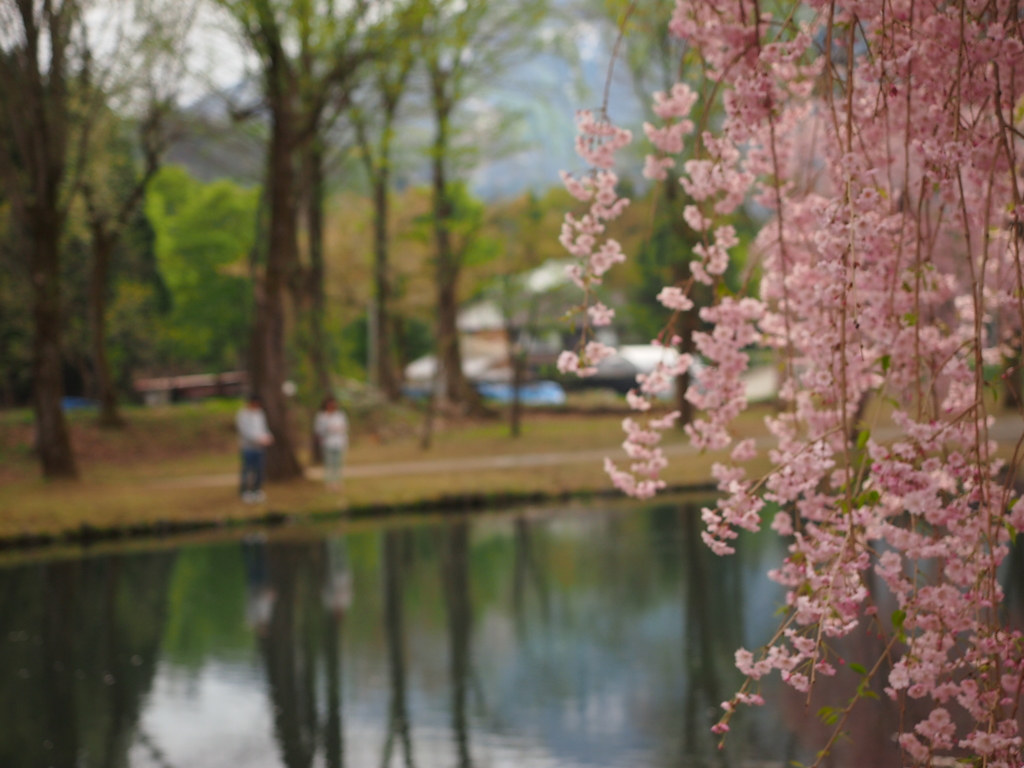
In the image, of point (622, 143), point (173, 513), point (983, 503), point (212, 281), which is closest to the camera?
point (983, 503)

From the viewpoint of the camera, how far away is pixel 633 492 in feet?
14.0

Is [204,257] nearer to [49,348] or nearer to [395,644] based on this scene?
[49,348]

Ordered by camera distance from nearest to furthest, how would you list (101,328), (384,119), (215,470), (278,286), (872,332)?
1. (872,332)
2. (278,286)
3. (215,470)
4. (384,119)
5. (101,328)

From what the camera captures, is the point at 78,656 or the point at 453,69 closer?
the point at 78,656

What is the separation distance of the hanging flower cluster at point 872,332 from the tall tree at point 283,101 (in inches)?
541

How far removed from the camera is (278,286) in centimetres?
1739

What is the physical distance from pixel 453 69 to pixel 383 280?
6.11 meters

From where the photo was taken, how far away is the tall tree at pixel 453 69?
63.6 feet

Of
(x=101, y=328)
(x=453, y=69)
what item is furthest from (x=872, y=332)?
(x=101, y=328)

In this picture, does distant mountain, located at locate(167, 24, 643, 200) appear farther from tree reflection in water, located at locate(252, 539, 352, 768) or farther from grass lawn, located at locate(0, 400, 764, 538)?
tree reflection in water, located at locate(252, 539, 352, 768)

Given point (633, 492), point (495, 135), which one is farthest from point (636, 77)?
point (633, 492)

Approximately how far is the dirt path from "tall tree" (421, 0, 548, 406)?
3938 mm

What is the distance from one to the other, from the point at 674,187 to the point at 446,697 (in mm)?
21069

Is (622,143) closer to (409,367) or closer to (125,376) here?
(125,376)
